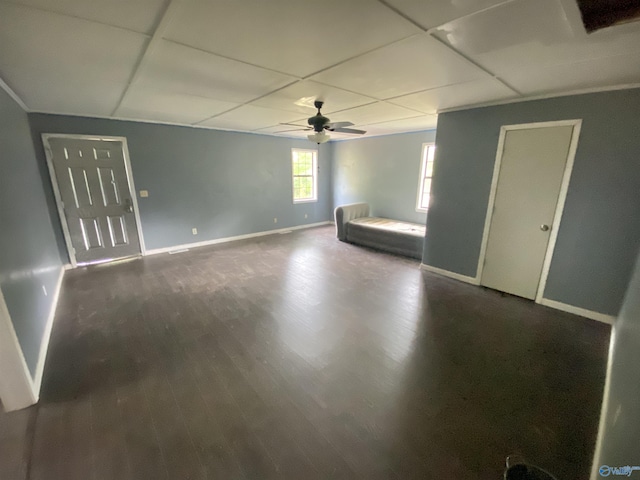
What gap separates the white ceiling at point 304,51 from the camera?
1.36 meters

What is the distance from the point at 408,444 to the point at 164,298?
305cm

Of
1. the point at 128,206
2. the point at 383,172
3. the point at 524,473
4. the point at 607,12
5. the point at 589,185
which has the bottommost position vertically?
the point at 524,473

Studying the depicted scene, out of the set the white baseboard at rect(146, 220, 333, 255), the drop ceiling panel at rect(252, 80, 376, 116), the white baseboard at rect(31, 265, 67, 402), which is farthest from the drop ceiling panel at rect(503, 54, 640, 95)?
the white baseboard at rect(146, 220, 333, 255)

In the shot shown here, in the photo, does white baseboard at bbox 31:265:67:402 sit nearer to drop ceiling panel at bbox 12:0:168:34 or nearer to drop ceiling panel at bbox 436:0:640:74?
drop ceiling panel at bbox 12:0:168:34

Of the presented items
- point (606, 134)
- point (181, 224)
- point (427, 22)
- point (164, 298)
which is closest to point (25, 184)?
point (164, 298)

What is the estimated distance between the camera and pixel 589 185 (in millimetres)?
2725

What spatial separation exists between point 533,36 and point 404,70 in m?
0.83

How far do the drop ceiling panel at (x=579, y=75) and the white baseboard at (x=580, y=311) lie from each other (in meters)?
2.26

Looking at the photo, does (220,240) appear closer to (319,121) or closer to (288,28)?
(319,121)

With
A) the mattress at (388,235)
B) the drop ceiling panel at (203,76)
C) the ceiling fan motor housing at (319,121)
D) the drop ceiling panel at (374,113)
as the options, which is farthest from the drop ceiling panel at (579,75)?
the mattress at (388,235)

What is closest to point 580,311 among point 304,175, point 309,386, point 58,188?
point 309,386

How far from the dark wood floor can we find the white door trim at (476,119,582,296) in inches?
16.1

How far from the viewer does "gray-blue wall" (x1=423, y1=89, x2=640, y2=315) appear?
2.52 metres

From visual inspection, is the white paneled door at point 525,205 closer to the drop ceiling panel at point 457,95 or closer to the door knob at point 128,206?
the drop ceiling panel at point 457,95
